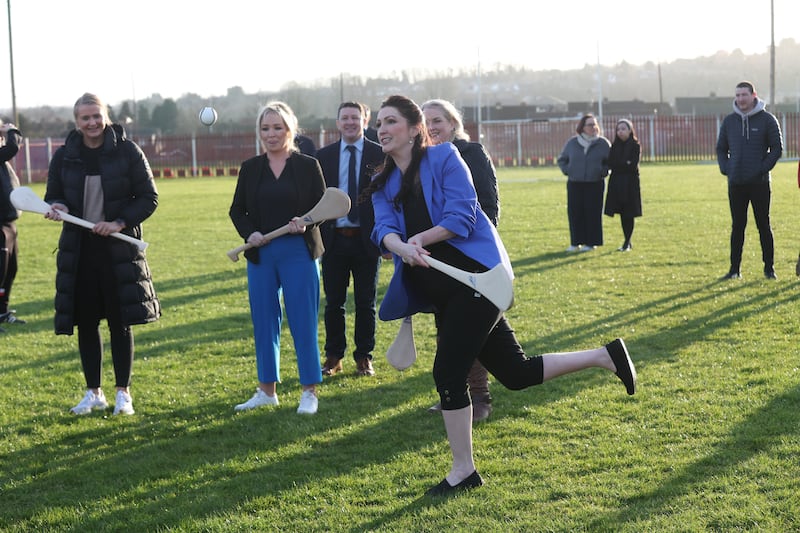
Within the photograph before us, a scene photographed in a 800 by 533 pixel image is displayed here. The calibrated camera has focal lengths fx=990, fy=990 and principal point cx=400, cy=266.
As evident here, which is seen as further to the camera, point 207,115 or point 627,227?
point 627,227

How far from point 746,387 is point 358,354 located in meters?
2.74

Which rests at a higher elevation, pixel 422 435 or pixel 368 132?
pixel 368 132

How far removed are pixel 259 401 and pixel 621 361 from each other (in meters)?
2.53

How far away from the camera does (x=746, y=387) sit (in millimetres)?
6312

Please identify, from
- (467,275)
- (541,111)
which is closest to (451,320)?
(467,275)

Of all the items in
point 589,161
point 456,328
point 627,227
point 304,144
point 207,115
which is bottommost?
point 627,227

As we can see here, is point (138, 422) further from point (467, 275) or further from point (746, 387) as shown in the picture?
point (746, 387)

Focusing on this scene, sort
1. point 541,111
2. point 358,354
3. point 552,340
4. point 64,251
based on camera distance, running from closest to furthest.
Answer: point 64,251 < point 358,354 < point 552,340 < point 541,111

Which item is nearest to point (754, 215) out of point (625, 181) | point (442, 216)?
point (625, 181)

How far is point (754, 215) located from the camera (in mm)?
10883

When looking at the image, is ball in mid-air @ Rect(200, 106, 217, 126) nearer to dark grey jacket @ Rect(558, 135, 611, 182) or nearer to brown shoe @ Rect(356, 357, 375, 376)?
dark grey jacket @ Rect(558, 135, 611, 182)

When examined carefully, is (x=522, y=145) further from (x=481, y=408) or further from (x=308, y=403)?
(x=481, y=408)

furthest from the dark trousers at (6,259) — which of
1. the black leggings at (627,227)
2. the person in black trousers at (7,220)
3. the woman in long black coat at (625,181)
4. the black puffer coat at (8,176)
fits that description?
the black leggings at (627,227)

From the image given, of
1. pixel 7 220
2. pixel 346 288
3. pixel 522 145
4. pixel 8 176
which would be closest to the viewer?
pixel 346 288
